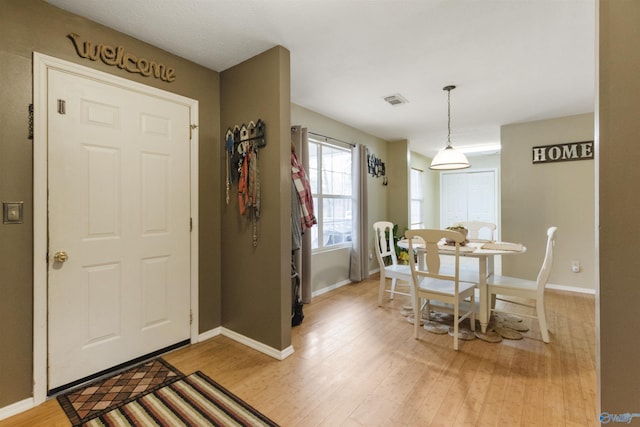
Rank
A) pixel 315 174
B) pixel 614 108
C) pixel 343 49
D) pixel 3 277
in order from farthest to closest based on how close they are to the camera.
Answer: pixel 315 174 → pixel 343 49 → pixel 3 277 → pixel 614 108

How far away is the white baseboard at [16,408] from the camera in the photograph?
1657mm

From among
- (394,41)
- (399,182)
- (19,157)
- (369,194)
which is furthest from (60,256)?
→ (399,182)

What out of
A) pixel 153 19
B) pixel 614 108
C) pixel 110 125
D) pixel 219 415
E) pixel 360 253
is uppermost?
pixel 153 19

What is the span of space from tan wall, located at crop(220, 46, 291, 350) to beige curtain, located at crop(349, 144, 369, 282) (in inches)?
89.0

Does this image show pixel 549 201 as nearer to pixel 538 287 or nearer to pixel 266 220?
pixel 538 287

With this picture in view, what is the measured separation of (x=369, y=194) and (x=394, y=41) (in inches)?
116

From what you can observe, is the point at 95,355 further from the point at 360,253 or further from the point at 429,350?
the point at 360,253

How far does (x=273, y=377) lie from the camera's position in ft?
6.72

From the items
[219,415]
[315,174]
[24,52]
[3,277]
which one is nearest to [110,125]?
[24,52]

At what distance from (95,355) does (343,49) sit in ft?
9.58

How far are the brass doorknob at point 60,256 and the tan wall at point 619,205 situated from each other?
2.79m

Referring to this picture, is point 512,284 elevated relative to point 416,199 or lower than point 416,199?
lower

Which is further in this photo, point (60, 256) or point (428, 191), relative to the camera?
point (428, 191)

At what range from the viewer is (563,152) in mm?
4105
